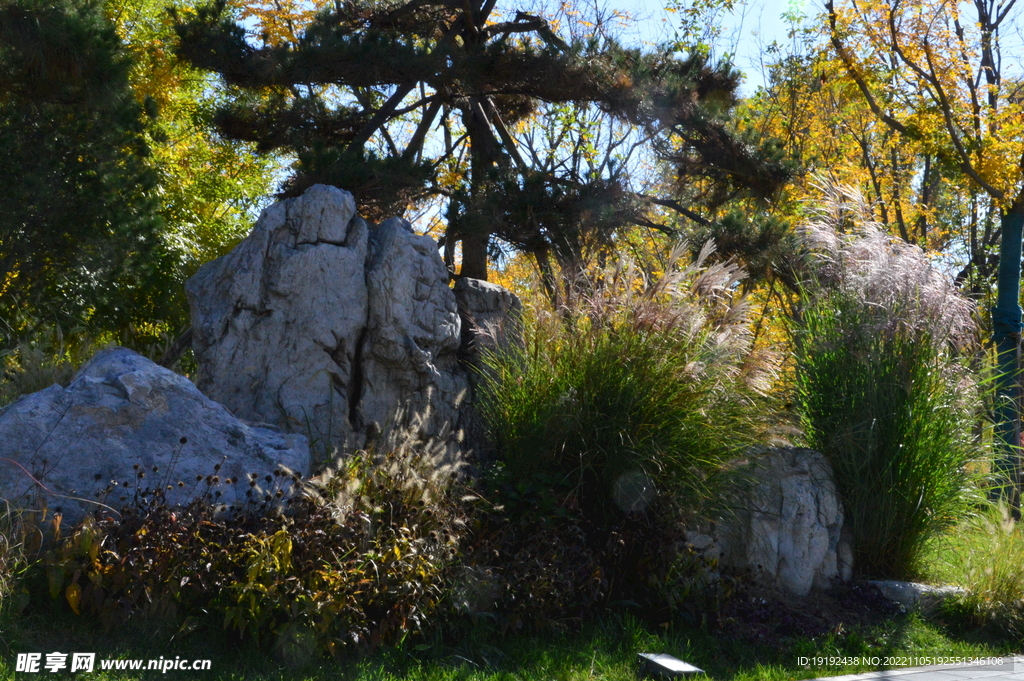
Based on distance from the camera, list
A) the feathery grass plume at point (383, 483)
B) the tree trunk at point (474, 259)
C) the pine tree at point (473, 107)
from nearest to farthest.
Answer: the feathery grass plume at point (383, 483) < the pine tree at point (473, 107) < the tree trunk at point (474, 259)

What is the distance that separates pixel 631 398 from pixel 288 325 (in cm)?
254

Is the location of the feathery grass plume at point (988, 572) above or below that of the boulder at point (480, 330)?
below

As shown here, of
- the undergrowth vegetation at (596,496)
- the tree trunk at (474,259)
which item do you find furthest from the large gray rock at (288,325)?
the tree trunk at (474,259)

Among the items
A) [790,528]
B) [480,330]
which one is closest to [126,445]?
[480,330]

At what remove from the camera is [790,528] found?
5.80 m

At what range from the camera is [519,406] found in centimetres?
568

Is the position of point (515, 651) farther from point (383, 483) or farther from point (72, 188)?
point (72, 188)

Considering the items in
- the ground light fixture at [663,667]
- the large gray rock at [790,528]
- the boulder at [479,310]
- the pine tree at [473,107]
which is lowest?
the ground light fixture at [663,667]

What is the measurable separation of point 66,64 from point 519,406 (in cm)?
595

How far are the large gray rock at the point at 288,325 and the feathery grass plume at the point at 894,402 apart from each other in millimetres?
3536

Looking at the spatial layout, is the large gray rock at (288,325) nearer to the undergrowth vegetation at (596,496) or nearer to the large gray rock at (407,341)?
the large gray rock at (407,341)

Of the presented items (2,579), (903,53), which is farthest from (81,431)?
(903,53)

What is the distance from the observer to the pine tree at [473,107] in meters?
7.30

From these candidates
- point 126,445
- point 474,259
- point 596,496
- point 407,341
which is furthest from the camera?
point 474,259
